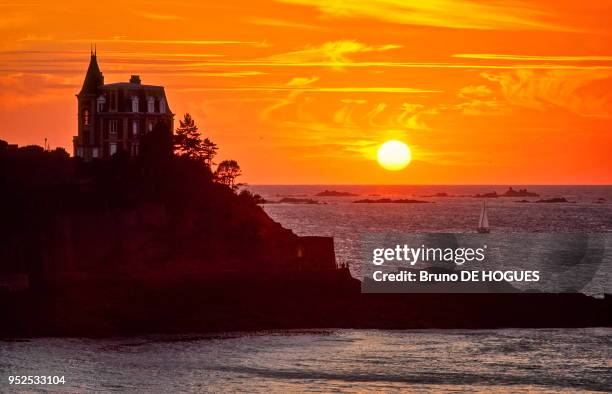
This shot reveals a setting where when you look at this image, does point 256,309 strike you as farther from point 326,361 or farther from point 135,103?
point 135,103

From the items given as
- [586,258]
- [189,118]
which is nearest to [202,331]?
[189,118]

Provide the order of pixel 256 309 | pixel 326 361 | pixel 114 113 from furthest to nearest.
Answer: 1. pixel 114 113
2. pixel 256 309
3. pixel 326 361

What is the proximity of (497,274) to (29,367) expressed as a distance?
8773 cm

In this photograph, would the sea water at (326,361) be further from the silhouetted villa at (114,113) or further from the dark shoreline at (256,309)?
the silhouetted villa at (114,113)

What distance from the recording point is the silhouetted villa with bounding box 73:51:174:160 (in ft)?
465

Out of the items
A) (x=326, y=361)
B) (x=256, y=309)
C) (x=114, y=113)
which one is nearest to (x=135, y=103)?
(x=114, y=113)

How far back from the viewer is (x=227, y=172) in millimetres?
141375

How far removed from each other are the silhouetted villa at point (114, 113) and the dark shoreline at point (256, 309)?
30.4 metres

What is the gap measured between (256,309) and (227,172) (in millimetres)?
35887

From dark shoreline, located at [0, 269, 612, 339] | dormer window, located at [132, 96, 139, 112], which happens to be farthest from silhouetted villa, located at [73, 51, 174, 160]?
dark shoreline, located at [0, 269, 612, 339]

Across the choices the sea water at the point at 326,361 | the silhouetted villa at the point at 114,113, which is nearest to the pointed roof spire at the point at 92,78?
the silhouetted villa at the point at 114,113

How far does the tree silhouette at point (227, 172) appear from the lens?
14107 centimetres

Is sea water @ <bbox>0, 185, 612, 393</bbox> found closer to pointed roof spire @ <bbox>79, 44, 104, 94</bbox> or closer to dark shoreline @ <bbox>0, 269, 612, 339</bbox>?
dark shoreline @ <bbox>0, 269, 612, 339</bbox>

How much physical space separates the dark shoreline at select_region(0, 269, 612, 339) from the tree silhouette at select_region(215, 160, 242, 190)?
26710mm
